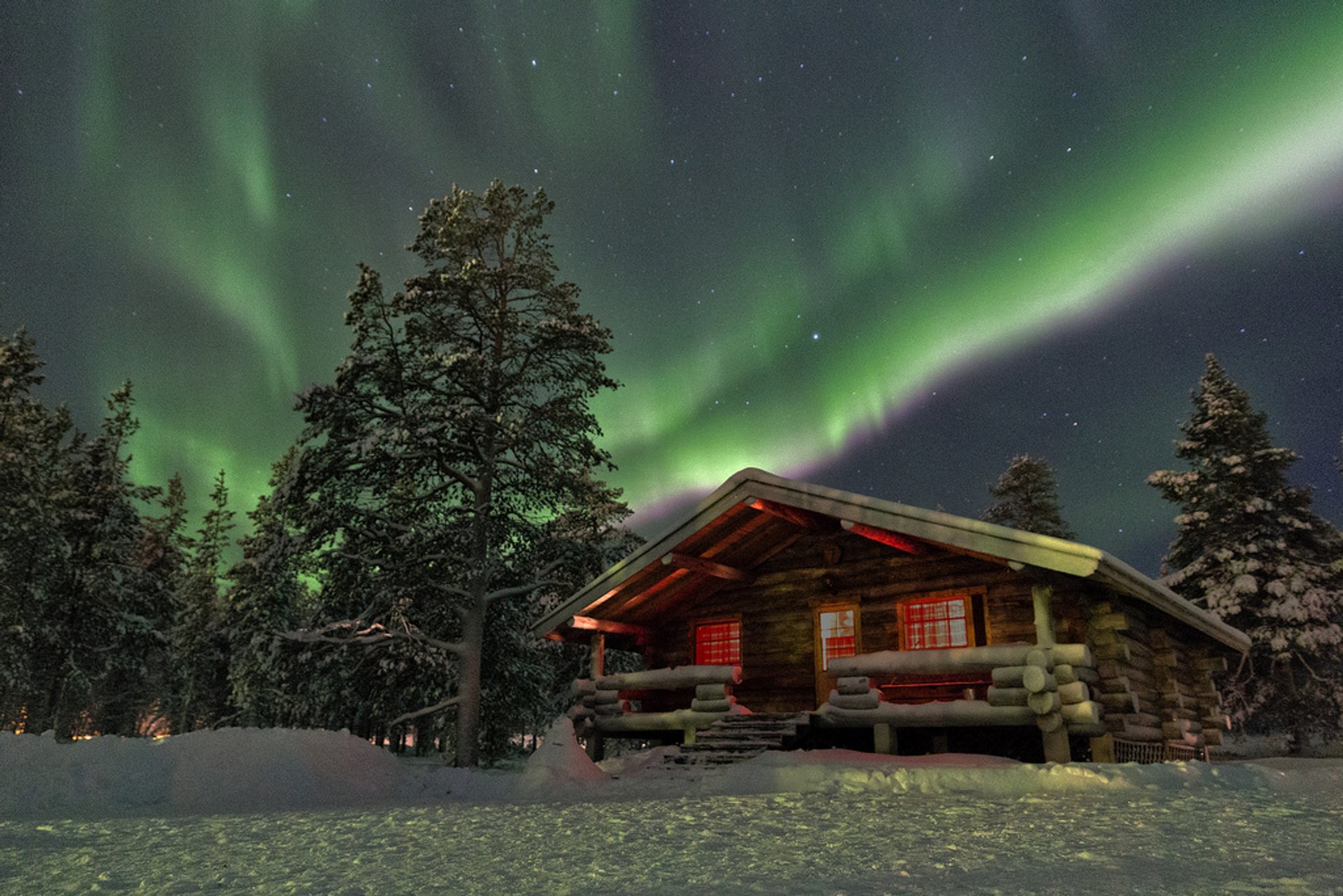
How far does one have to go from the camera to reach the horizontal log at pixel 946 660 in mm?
11758

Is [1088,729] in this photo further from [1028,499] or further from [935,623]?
[1028,499]

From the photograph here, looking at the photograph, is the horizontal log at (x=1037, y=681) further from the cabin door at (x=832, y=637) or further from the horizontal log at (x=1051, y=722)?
Answer: the cabin door at (x=832, y=637)

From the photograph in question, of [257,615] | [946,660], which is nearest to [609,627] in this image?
[946,660]

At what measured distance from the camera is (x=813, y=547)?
54.1 ft

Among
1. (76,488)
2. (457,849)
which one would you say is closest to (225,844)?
(457,849)

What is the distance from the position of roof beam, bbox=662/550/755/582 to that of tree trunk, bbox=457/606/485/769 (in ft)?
18.3

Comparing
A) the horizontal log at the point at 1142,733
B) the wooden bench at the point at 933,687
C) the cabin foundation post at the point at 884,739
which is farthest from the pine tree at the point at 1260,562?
the cabin foundation post at the point at 884,739

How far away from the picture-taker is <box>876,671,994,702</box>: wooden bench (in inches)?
546

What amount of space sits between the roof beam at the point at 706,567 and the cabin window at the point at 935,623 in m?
3.49

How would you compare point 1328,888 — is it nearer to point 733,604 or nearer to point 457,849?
point 457,849

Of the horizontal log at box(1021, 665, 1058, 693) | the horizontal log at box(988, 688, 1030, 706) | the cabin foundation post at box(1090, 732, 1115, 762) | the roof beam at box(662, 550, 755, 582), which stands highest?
the roof beam at box(662, 550, 755, 582)

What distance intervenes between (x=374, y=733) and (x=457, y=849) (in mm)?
55992

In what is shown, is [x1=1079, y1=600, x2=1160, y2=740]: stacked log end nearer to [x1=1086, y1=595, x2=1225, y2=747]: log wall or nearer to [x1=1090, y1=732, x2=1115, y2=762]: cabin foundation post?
[x1=1086, y1=595, x2=1225, y2=747]: log wall

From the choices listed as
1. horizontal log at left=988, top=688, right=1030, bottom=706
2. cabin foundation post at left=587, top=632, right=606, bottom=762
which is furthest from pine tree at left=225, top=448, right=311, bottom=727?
horizontal log at left=988, top=688, right=1030, bottom=706
